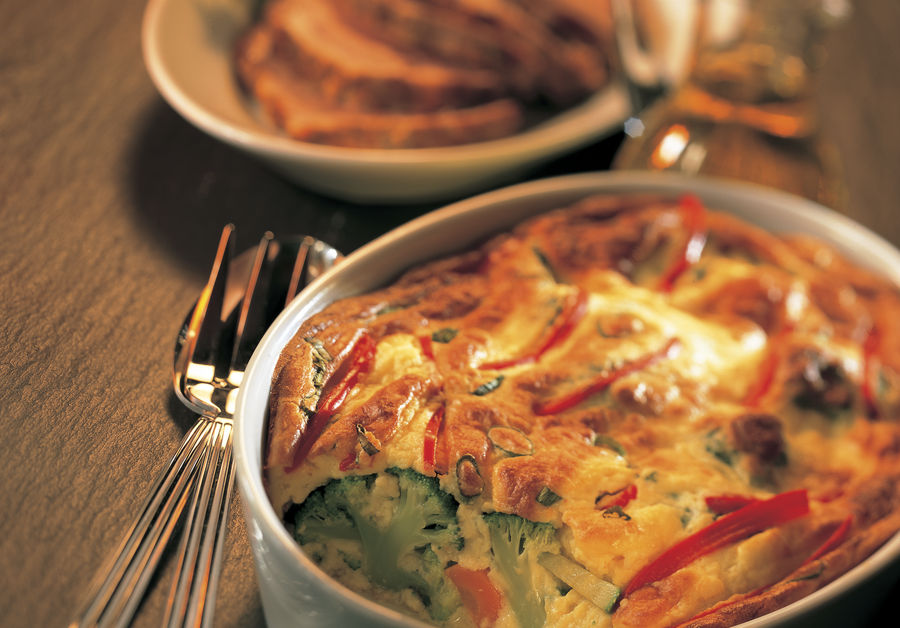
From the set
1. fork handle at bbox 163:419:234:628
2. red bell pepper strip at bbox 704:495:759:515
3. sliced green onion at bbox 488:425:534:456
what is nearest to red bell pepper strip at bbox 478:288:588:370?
sliced green onion at bbox 488:425:534:456

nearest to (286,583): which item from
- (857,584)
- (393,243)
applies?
(393,243)

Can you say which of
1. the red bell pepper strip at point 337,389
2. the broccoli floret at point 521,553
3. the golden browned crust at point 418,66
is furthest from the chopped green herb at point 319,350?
the golden browned crust at point 418,66

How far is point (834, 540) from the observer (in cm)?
138

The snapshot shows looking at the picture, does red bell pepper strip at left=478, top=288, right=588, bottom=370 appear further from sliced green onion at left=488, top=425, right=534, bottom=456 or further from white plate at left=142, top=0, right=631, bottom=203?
white plate at left=142, top=0, right=631, bottom=203

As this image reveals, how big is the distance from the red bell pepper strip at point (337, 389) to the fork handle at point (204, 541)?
0.32 feet

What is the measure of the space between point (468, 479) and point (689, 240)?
2.91 ft

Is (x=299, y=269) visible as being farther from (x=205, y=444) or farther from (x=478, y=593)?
(x=478, y=593)

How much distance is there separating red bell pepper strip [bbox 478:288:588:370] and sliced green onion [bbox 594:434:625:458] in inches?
7.5

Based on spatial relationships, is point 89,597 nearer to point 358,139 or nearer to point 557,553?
point 557,553

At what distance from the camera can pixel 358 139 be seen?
2217 mm

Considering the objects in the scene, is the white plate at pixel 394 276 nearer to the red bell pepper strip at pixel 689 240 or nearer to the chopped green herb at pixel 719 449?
the red bell pepper strip at pixel 689 240

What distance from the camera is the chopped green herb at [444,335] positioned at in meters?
1.52

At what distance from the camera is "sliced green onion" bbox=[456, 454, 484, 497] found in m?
1.25

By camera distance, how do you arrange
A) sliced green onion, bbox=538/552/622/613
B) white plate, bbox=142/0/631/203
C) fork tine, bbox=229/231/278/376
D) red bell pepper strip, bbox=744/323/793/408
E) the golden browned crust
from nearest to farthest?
sliced green onion, bbox=538/552/622/613, fork tine, bbox=229/231/278/376, red bell pepper strip, bbox=744/323/793/408, white plate, bbox=142/0/631/203, the golden browned crust
